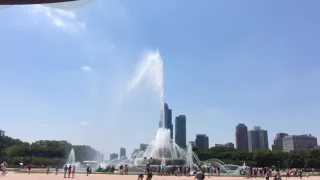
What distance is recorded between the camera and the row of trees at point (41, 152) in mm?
88688

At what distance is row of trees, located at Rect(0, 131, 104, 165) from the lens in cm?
8869

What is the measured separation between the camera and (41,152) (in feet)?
333

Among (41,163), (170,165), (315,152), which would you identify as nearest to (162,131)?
(170,165)

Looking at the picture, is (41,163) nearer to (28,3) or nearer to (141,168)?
(141,168)

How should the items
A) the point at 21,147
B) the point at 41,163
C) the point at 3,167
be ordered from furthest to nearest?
the point at 21,147
the point at 41,163
the point at 3,167

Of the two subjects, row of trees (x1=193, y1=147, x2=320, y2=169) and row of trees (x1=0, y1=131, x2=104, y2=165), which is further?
row of trees (x1=193, y1=147, x2=320, y2=169)

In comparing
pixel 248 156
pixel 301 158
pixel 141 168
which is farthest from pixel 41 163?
pixel 301 158

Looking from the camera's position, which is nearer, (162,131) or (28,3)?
(28,3)

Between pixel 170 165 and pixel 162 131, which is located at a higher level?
pixel 162 131

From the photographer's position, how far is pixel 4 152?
101812 mm

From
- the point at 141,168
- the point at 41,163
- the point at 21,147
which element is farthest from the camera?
the point at 21,147

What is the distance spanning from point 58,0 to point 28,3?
648 millimetres

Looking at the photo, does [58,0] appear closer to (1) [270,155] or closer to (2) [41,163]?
(2) [41,163]

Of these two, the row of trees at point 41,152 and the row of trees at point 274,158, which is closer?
the row of trees at point 41,152
